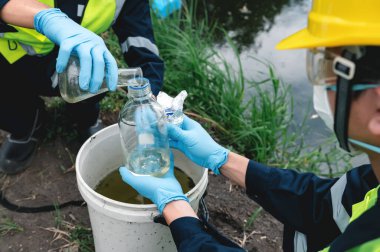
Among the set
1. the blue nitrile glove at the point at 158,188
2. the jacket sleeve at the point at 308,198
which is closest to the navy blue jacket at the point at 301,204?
the jacket sleeve at the point at 308,198

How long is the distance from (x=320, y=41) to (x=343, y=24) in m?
0.07

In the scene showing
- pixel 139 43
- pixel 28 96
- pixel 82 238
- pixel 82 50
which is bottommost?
pixel 82 238

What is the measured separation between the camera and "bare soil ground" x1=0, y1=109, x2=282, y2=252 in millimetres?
2070

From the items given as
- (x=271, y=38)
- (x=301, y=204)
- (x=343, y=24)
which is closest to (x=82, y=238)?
(x=301, y=204)

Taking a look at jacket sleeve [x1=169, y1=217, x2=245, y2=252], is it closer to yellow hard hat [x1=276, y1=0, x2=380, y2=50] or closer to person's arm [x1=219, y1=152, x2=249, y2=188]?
person's arm [x1=219, y1=152, x2=249, y2=188]

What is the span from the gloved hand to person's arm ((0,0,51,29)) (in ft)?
2.37

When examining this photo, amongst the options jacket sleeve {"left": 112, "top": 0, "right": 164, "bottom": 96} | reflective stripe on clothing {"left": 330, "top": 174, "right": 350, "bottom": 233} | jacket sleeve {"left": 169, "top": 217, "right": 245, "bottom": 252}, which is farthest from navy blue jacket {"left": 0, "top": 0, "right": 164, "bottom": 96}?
reflective stripe on clothing {"left": 330, "top": 174, "right": 350, "bottom": 233}

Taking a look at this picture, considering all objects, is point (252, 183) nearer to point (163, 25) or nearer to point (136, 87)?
point (136, 87)

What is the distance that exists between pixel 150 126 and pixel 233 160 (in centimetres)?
36

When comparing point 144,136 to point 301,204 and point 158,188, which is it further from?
point 301,204

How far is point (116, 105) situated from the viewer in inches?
106

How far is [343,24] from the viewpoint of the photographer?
1119 millimetres

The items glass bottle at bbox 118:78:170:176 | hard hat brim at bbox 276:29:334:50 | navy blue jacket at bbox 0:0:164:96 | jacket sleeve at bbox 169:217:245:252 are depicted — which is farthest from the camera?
navy blue jacket at bbox 0:0:164:96

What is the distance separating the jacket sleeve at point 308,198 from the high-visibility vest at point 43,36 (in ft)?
3.22
